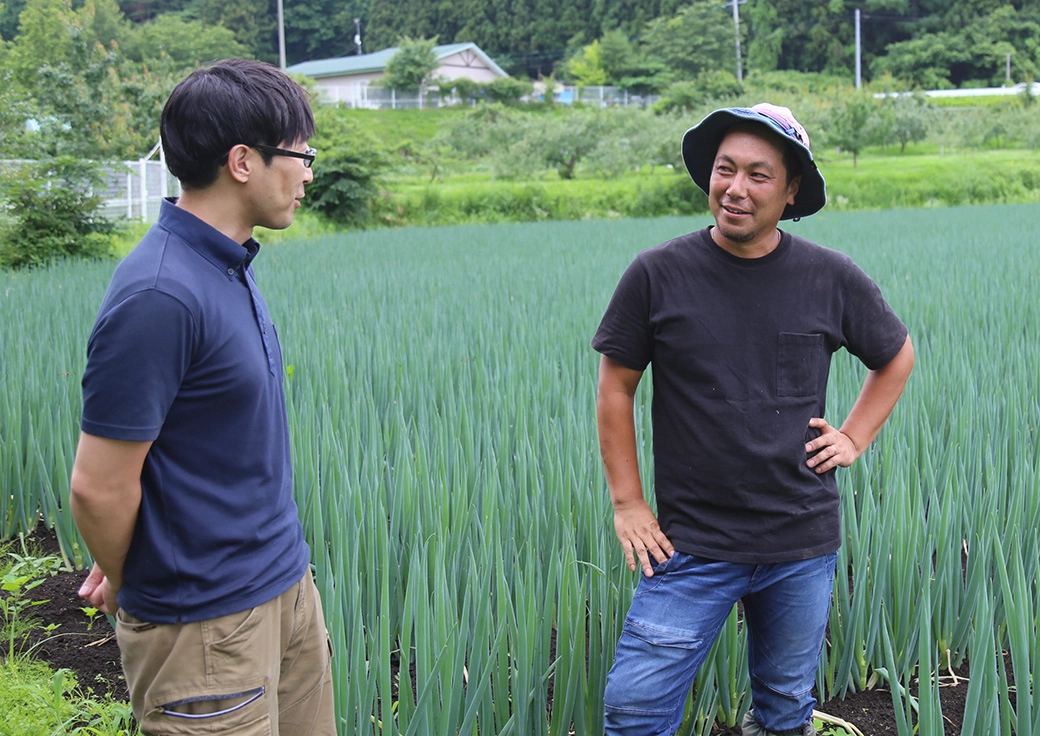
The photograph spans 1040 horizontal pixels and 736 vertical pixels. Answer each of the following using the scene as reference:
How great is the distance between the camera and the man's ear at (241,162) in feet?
4.07

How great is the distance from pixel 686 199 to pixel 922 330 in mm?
17530

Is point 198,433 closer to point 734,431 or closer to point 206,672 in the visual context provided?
point 206,672

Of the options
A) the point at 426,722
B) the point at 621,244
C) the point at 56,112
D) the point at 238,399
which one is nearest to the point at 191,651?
the point at 238,399

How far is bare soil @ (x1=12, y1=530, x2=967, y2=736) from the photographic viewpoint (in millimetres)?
1961

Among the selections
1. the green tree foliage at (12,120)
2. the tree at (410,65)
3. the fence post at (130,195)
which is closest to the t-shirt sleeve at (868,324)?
the green tree foliage at (12,120)

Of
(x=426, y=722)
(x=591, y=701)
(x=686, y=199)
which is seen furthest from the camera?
(x=686, y=199)

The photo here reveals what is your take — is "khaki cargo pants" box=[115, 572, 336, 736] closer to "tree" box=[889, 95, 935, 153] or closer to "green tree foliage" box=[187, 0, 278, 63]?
"tree" box=[889, 95, 935, 153]

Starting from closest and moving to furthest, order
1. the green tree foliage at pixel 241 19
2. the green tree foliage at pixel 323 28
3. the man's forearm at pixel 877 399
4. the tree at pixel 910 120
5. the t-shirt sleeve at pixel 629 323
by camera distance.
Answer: the t-shirt sleeve at pixel 629 323
the man's forearm at pixel 877 399
the tree at pixel 910 120
the green tree foliage at pixel 241 19
the green tree foliage at pixel 323 28

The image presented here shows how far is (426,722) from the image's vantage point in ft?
4.96

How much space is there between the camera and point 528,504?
2.38 m

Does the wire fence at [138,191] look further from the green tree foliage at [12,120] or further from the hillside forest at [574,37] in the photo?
the green tree foliage at [12,120]

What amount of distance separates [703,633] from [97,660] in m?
1.50

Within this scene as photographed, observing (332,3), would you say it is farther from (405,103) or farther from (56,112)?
(56,112)

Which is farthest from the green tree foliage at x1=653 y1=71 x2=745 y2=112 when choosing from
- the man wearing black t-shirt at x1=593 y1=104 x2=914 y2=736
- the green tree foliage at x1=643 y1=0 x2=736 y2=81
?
the man wearing black t-shirt at x1=593 y1=104 x2=914 y2=736
